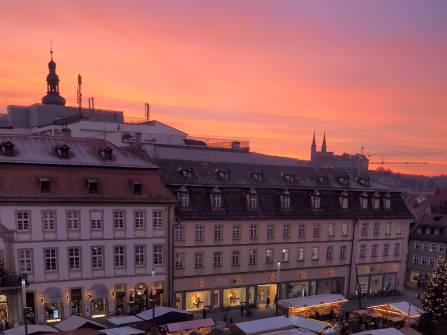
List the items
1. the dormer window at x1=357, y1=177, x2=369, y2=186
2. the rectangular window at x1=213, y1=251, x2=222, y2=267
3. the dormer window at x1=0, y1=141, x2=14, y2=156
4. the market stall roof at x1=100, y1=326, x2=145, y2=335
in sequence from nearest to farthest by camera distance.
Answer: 1. the market stall roof at x1=100, y1=326, x2=145, y2=335
2. the dormer window at x1=0, y1=141, x2=14, y2=156
3. the rectangular window at x1=213, y1=251, x2=222, y2=267
4. the dormer window at x1=357, y1=177, x2=369, y2=186

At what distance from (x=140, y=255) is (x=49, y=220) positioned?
9.10 meters

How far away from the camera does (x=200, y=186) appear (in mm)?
42906

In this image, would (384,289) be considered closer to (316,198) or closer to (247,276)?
(316,198)

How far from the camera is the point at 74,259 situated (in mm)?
36688

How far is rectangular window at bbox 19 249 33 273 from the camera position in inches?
1368

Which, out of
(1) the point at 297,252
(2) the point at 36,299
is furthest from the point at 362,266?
(2) the point at 36,299

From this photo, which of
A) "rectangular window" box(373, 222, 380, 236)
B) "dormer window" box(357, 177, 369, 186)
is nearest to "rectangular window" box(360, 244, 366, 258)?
"rectangular window" box(373, 222, 380, 236)

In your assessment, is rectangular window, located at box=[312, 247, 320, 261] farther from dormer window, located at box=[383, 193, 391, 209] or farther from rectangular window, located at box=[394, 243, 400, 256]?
rectangular window, located at box=[394, 243, 400, 256]

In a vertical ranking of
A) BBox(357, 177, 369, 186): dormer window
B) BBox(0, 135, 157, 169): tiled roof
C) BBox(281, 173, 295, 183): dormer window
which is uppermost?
BBox(0, 135, 157, 169): tiled roof

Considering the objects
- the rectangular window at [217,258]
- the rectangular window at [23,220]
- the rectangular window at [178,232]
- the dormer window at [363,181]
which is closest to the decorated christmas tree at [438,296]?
the dormer window at [363,181]

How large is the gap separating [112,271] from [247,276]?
584 inches

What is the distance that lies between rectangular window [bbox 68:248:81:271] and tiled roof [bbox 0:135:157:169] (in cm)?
793

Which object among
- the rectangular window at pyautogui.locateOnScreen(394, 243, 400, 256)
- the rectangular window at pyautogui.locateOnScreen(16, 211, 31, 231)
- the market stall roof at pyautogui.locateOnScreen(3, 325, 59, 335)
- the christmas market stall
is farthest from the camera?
the rectangular window at pyautogui.locateOnScreen(394, 243, 400, 256)

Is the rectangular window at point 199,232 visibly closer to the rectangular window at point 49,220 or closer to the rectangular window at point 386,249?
the rectangular window at point 49,220
